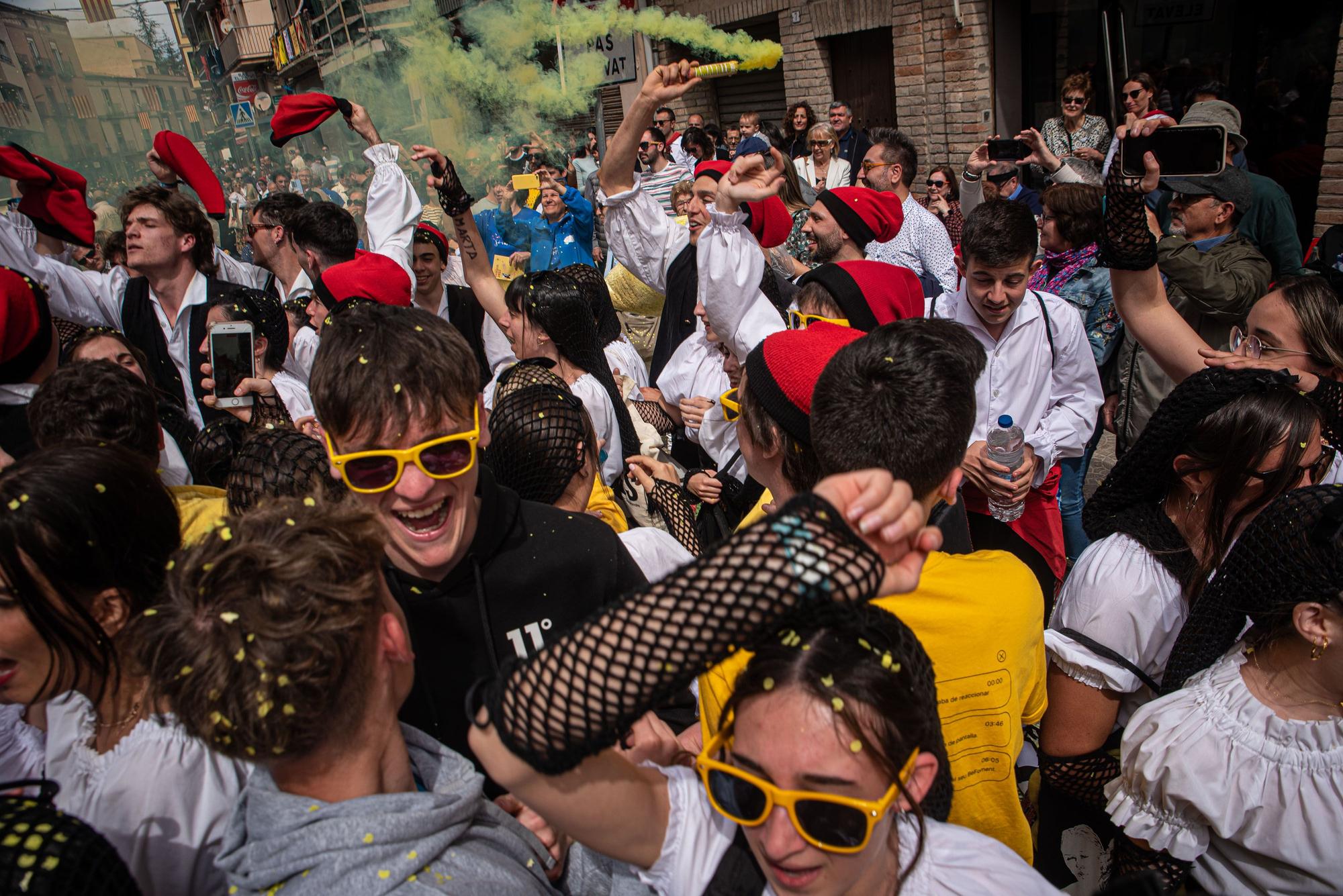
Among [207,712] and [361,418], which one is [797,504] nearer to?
[207,712]

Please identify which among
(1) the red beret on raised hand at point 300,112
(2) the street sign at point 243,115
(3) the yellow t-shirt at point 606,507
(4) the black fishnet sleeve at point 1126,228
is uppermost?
(2) the street sign at point 243,115

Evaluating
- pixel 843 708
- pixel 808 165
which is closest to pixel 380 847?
pixel 843 708

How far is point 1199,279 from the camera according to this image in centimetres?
405

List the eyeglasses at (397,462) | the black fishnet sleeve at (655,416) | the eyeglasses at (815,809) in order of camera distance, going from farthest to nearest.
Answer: the black fishnet sleeve at (655,416) → the eyeglasses at (397,462) → the eyeglasses at (815,809)

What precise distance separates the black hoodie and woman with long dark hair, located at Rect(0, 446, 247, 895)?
0.46 metres

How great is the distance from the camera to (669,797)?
142cm

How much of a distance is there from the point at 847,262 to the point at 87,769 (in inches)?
125

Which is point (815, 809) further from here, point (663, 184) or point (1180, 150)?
point (663, 184)

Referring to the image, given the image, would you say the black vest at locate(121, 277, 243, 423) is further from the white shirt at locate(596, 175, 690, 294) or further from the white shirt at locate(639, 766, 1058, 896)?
the white shirt at locate(639, 766, 1058, 896)

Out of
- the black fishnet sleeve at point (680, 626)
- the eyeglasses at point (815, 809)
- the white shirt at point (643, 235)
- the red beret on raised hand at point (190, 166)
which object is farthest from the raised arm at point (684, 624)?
the red beret on raised hand at point (190, 166)

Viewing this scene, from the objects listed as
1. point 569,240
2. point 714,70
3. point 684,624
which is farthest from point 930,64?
point 684,624

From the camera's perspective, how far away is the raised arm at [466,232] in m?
4.39

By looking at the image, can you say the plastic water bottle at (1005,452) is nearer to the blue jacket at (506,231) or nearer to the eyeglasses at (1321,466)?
the eyeglasses at (1321,466)

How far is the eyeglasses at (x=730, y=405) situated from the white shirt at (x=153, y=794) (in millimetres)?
1789
